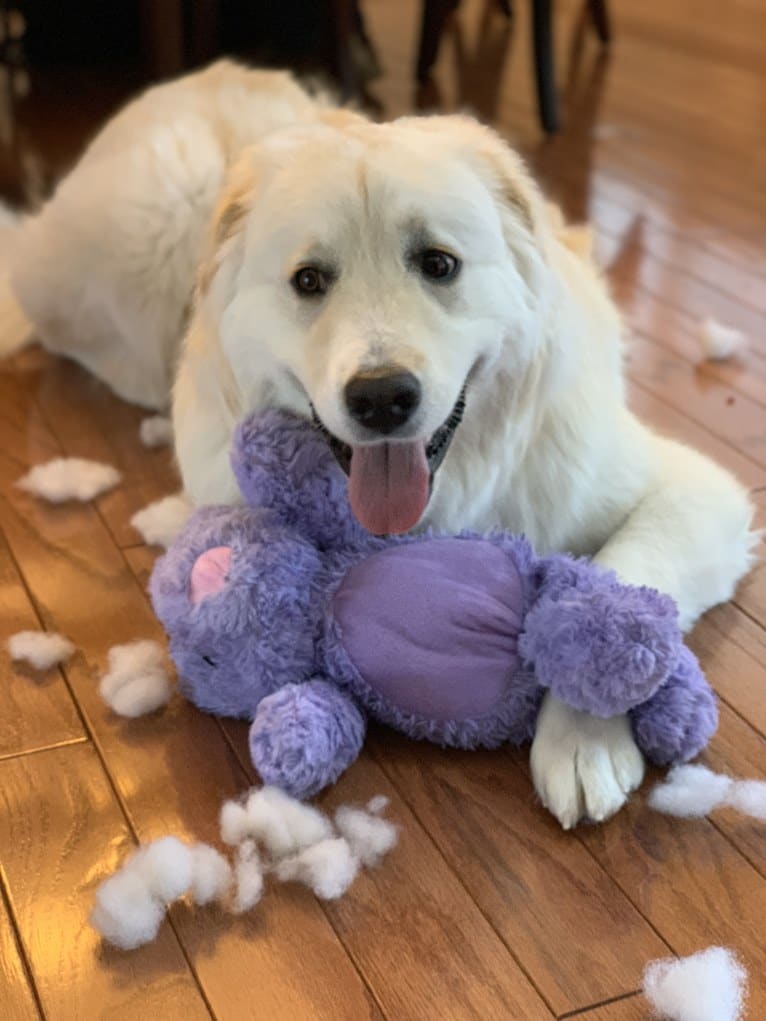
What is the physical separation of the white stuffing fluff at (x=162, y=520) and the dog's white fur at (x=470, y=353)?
197mm

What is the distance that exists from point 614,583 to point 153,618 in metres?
0.70

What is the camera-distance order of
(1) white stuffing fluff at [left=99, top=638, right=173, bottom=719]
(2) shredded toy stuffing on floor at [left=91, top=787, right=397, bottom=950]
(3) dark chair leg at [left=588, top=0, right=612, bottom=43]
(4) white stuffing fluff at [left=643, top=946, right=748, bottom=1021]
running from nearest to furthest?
(4) white stuffing fluff at [left=643, top=946, right=748, bottom=1021]
(2) shredded toy stuffing on floor at [left=91, top=787, right=397, bottom=950]
(1) white stuffing fluff at [left=99, top=638, right=173, bottom=719]
(3) dark chair leg at [left=588, top=0, right=612, bottom=43]

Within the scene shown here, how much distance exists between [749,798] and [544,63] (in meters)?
3.59

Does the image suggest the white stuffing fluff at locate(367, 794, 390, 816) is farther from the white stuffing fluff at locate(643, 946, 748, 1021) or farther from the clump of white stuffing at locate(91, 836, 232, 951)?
the white stuffing fluff at locate(643, 946, 748, 1021)

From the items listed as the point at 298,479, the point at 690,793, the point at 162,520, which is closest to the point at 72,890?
the point at 298,479

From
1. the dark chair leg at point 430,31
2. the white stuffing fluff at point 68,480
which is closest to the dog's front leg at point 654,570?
the white stuffing fluff at point 68,480

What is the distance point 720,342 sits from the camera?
102 inches

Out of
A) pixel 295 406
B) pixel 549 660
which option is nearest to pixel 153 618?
pixel 295 406

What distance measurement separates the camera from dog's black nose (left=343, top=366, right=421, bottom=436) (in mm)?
1308

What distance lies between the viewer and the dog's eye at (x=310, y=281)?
56.4 inches

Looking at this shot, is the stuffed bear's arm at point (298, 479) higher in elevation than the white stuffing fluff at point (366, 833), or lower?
higher

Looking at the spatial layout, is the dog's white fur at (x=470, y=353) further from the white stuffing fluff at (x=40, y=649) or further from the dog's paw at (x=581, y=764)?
the white stuffing fluff at (x=40, y=649)

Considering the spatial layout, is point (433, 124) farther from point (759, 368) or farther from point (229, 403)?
point (759, 368)

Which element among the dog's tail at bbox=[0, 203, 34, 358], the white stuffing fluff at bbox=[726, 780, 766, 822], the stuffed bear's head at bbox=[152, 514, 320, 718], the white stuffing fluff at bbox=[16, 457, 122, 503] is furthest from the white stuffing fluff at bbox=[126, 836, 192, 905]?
the dog's tail at bbox=[0, 203, 34, 358]
